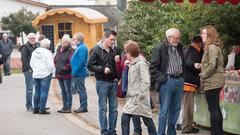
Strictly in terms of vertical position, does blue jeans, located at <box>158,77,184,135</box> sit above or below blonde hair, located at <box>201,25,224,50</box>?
below

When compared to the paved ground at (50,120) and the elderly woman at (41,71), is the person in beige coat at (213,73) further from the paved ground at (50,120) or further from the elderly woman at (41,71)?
the elderly woman at (41,71)

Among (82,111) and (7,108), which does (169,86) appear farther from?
(7,108)

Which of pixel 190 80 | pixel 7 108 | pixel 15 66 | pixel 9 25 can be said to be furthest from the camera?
pixel 9 25

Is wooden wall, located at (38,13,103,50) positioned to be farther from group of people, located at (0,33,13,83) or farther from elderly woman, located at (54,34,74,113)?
elderly woman, located at (54,34,74,113)

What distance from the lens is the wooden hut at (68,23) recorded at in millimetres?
24953

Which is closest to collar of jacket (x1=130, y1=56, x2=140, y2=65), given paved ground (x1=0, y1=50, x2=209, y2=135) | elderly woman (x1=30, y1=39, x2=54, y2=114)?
paved ground (x1=0, y1=50, x2=209, y2=135)

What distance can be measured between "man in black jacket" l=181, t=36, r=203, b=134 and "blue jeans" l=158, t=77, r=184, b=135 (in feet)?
3.21

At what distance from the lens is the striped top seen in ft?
30.4

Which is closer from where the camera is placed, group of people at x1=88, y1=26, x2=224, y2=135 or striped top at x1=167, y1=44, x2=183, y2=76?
group of people at x1=88, y1=26, x2=224, y2=135

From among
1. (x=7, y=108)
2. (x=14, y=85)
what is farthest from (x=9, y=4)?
(x=7, y=108)

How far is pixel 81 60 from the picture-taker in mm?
13141

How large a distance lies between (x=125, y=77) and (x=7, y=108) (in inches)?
248

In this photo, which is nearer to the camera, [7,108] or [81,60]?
[81,60]

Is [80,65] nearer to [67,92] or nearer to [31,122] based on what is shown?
[67,92]
